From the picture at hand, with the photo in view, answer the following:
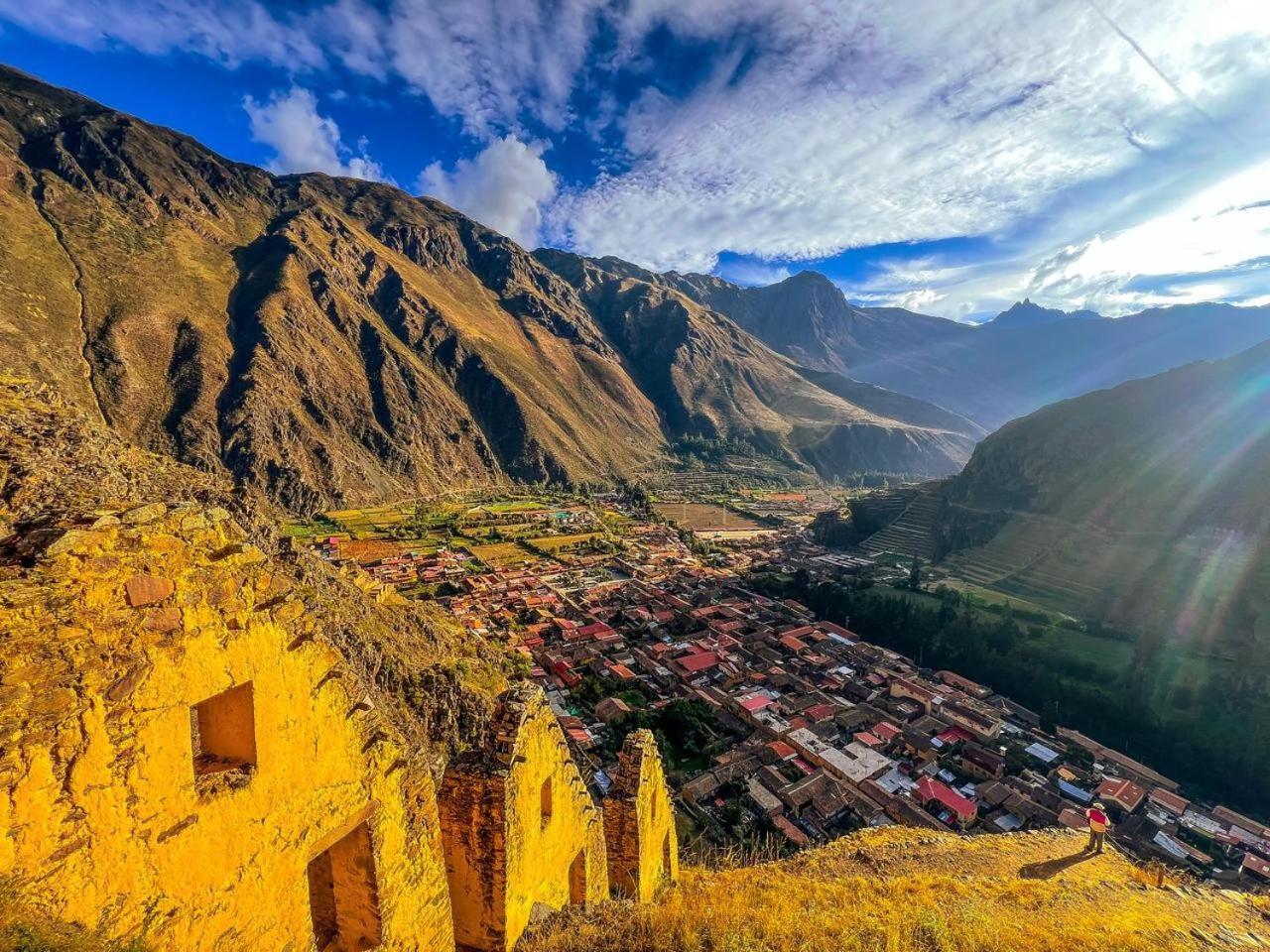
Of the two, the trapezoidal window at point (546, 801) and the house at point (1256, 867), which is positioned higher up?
the trapezoidal window at point (546, 801)

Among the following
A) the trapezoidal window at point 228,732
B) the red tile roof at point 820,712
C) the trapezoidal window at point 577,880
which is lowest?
the red tile roof at point 820,712

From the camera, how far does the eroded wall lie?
9.32ft

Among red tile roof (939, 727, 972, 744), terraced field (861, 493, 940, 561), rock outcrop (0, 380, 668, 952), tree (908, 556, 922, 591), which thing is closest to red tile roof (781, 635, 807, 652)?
red tile roof (939, 727, 972, 744)

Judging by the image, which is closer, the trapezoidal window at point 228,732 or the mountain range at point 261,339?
the trapezoidal window at point 228,732

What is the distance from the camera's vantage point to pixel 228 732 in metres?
3.92

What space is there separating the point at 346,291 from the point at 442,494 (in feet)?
242

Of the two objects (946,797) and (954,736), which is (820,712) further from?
(946,797)

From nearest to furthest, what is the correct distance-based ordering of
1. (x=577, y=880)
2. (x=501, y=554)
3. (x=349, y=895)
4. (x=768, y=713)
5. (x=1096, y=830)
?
(x=349, y=895), (x=577, y=880), (x=1096, y=830), (x=768, y=713), (x=501, y=554)

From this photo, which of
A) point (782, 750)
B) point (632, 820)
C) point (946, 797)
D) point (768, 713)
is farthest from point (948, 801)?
point (632, 820)

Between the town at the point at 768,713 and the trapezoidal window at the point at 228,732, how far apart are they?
53.4 feet

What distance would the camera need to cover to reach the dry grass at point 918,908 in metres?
6.79

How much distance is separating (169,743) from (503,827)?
12.1 feet

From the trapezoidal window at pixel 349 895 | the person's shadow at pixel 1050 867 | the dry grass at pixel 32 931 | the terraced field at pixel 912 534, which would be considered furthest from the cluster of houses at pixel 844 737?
the terraced field at pixel 912 534

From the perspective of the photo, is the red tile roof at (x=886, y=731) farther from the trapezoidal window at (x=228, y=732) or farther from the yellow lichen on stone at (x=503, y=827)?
the trapezoidal window at (x=228, y=732)
